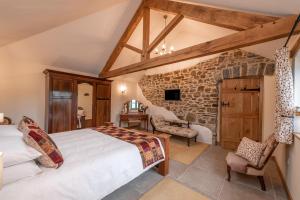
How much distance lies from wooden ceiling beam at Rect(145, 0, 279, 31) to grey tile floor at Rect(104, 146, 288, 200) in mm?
2476

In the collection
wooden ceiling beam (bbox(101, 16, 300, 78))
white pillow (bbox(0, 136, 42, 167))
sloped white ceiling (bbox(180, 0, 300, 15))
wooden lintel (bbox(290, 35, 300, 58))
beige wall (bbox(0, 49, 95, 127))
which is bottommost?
white pillow (bbox(0, 136, 42, 167))

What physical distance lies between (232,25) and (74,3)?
2595 millimetres

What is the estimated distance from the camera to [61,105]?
4.01m

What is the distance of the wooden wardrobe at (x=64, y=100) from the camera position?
12.5ft

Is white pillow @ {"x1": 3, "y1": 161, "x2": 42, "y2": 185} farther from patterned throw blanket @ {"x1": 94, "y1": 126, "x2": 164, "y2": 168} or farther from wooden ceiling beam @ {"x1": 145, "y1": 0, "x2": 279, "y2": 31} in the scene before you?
wooden ceiling beam @ {"x1": 145, "y1": 0, "x2": 279, "y2": 31}

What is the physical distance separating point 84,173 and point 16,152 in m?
0.62

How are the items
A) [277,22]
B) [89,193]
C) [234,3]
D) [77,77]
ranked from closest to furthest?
[89,193] < [277,22] < [234,3] < [77,77]

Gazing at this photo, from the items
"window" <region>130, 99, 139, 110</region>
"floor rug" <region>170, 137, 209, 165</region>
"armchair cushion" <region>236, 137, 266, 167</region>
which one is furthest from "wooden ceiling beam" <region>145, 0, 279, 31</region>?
"window" <region>130, 99, 139, 110</region>

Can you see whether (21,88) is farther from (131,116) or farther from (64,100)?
(131,116)

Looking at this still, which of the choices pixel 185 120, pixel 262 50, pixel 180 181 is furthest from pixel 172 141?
pixel 262 50

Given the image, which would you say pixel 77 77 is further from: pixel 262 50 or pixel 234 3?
pixel 262 50

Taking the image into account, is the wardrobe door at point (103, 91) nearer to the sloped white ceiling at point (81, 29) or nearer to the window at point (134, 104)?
the sloped white ceiling at point (81, 29)

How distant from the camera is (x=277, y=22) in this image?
181 cm

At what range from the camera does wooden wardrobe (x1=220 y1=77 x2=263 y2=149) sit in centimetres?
357
